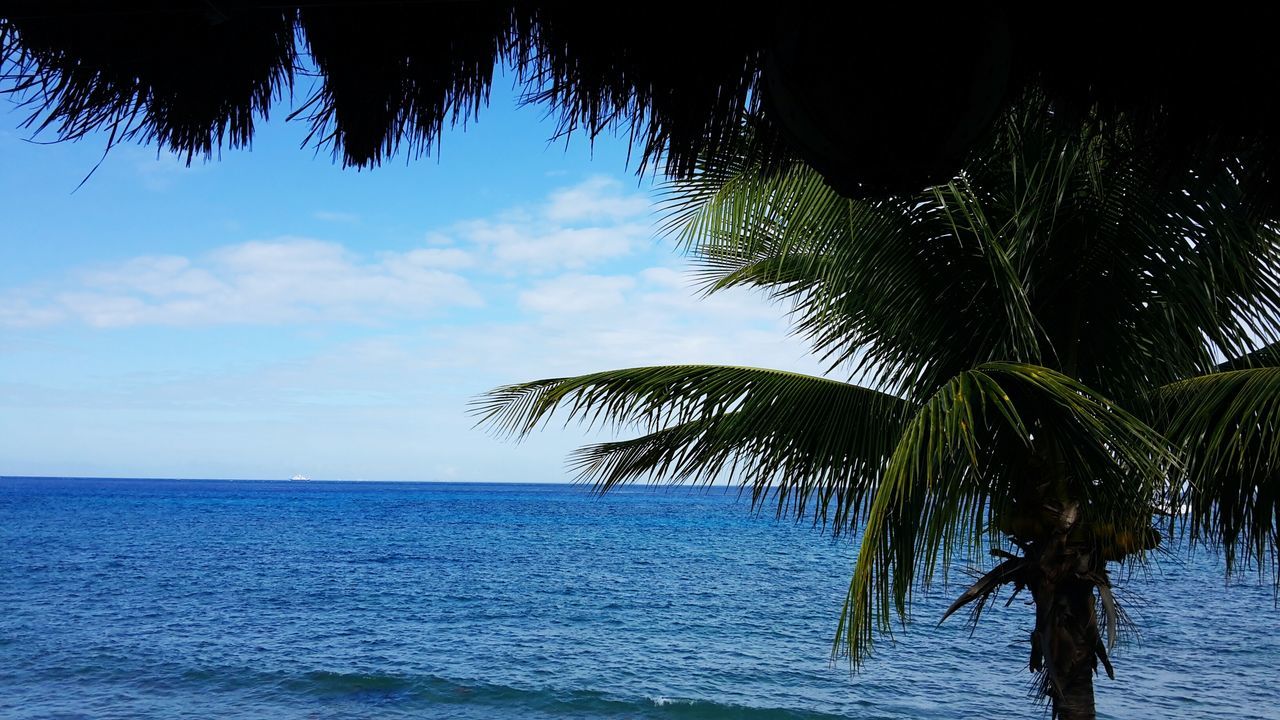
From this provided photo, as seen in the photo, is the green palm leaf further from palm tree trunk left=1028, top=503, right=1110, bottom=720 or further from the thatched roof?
the thatched roof

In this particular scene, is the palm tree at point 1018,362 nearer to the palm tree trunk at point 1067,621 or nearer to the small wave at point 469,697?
the palm tree trunk at point 1067,621

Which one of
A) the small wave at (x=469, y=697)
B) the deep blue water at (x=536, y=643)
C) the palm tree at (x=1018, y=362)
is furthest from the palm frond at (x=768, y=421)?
the small wave at (x=469, y=697)

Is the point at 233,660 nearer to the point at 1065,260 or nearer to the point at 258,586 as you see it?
the point at 258,586

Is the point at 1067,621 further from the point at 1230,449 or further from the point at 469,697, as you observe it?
the point at 469,697

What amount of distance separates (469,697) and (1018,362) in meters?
13.9

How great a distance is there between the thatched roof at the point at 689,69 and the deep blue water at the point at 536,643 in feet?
14.3

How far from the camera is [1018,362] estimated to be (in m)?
4.28

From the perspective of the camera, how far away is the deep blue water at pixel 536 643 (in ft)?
49.7

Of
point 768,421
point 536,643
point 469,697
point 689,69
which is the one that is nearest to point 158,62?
point 689,69

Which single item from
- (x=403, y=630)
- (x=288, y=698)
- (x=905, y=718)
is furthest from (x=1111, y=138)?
(x=403, y=630)

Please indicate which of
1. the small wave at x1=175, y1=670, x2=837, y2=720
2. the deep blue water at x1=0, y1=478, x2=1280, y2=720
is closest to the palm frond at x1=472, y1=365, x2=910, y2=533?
the deep blue water at x1=0, y1=478, x2=1280, y2=720

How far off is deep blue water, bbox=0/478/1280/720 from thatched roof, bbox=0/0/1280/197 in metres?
4.35

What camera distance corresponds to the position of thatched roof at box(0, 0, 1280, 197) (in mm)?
1658

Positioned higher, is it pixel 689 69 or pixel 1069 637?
pixel 689 69
